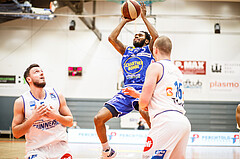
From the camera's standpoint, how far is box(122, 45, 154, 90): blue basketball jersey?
446cm

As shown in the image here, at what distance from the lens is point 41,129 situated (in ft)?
11.4

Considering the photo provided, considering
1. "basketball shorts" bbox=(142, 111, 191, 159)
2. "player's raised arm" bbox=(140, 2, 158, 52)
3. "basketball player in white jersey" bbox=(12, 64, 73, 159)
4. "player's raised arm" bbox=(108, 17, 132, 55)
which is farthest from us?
"player's raised arm" bbox=(108, 17, 132, 55)

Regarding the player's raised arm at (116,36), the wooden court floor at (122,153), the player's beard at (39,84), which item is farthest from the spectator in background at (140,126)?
the player's beard at (39,84)

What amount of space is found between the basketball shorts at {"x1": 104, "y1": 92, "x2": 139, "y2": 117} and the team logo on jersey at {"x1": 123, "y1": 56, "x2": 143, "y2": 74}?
16.7 inches

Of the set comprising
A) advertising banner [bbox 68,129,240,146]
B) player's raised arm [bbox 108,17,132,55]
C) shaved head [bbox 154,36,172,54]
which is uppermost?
player's raised arm [bbox 108,17,132,55]

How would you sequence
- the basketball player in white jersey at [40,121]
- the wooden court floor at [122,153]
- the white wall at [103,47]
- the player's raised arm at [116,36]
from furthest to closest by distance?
the white wall at [103,47], the wooden court floor at [122,153], the player's raised arm at [116,36], the basketball player in white jersey at [40,121]

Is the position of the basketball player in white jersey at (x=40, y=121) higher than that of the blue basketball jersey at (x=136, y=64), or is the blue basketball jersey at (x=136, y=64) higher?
the blue basketball jersey at (x=136, y=64)

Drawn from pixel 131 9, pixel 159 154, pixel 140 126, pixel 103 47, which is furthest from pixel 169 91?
pixel 103 47

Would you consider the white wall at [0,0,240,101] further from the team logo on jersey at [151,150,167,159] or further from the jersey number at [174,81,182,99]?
the team logo on jersey at [151,150,167,159]

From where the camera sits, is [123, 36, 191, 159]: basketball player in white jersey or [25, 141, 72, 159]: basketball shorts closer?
[123, 36, 191, 159]: basketball player in white jersey

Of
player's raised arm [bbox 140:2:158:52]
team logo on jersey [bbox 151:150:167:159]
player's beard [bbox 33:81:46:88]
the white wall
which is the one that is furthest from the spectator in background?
team logo on jersey [bbox 151:150:167:159]

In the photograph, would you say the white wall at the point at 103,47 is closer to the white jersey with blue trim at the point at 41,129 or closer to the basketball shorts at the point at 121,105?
the basketball shorts at the point at 121,105

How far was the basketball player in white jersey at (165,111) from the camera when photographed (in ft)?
9.45

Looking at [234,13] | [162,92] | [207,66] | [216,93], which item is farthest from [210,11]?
[162,92]
